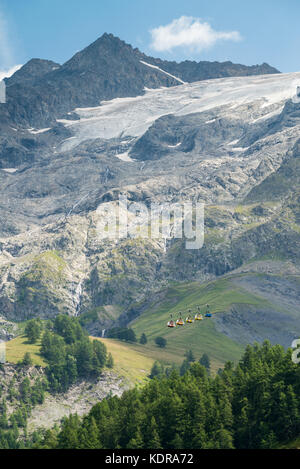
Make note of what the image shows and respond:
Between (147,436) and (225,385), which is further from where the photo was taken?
(225,385)

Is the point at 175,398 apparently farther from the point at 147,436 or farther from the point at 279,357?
the point at 279,357
